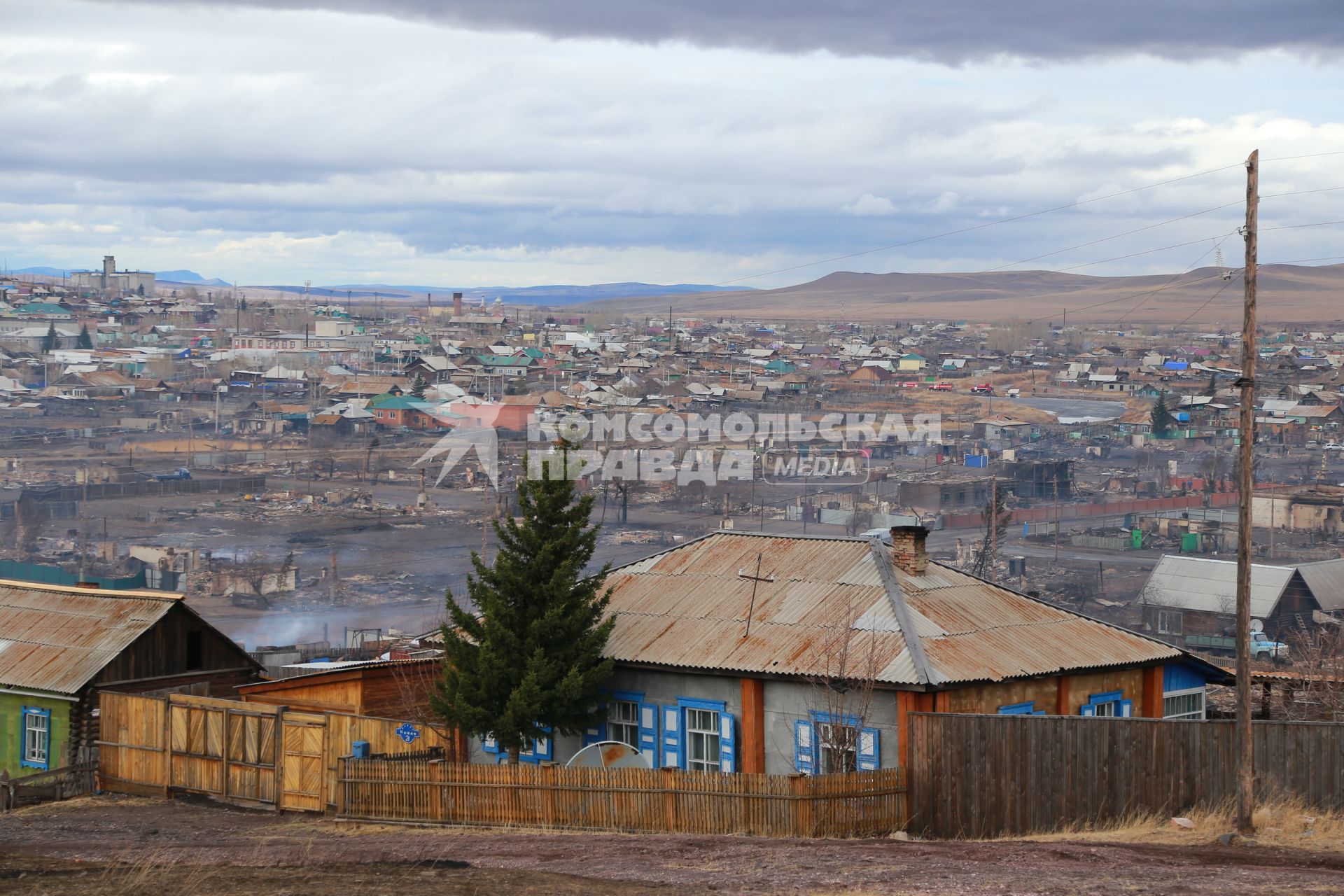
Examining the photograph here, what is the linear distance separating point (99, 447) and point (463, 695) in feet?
424

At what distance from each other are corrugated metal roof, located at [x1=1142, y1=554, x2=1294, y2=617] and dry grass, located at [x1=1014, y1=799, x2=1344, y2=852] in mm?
50489

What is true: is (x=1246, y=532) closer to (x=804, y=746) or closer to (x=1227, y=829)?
(x=1227, y=829)

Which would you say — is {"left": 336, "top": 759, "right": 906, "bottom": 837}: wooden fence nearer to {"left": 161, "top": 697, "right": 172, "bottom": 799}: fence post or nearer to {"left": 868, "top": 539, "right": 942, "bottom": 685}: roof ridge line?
{"left": 868, "top": 539, "right": 942, "bottom": 685}: roof ridge line

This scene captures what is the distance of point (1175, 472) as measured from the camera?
136m

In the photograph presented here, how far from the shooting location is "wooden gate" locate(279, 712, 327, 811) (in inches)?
919

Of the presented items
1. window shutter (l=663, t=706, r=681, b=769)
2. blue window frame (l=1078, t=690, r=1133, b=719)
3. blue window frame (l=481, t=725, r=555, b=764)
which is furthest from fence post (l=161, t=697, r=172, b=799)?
blue window frame (l=1078, t=690, r=1133, b=719)

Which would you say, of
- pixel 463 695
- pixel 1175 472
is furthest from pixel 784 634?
pixel 1175 472

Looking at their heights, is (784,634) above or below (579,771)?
above

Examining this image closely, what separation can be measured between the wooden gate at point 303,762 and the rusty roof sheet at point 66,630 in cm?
650

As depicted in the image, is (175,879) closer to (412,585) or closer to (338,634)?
(338,634)

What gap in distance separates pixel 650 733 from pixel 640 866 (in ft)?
24.8

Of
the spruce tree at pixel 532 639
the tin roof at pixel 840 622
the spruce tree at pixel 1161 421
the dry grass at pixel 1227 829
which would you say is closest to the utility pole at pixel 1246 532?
the dry grass at pixel 1227 829

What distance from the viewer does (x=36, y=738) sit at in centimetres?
2909

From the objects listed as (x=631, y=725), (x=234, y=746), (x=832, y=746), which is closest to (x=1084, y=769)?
(x=832, y=746)
